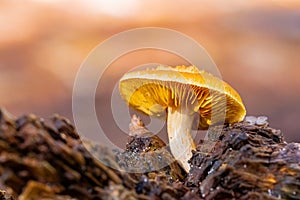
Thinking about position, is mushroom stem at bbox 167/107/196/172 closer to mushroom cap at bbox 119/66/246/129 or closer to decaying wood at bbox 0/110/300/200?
mushroom cap at bbox 119/66/246/129

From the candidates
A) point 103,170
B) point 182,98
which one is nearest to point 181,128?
point 182,98

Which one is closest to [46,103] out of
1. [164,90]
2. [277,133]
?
[164,90]

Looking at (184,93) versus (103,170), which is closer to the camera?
(103,170)

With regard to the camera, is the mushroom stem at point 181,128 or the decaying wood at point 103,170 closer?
the decaying wood at point 103,170

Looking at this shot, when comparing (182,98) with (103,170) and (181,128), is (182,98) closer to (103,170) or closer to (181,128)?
(181,128)

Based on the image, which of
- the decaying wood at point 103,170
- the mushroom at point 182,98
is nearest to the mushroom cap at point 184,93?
the mushroom at point 182,98

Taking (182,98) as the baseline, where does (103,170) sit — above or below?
below

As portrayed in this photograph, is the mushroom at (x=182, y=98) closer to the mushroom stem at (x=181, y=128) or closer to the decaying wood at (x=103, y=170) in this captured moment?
the mushroom stem at (x=181, y=128)
